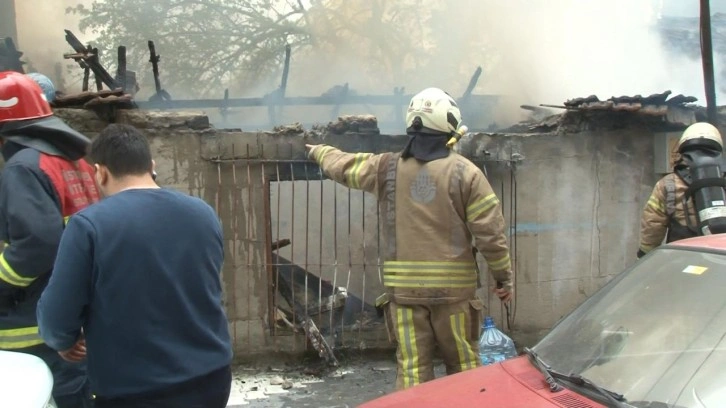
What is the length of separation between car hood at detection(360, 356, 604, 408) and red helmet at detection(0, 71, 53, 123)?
187 centimetres

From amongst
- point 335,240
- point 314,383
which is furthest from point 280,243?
point 314,383

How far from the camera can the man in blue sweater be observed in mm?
2027

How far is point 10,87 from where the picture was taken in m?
2.79

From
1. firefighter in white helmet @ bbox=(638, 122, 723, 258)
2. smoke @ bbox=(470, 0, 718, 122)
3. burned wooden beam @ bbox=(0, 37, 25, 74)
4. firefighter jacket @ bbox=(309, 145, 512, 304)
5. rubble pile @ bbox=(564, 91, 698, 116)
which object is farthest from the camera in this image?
smoke @ bbox=(470, 0, 718, 122)

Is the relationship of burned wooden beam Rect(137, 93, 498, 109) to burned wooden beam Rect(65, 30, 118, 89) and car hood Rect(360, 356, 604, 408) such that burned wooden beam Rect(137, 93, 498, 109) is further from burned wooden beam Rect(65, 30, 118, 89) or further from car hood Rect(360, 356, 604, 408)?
car hood Rect(360, 356, 604, 408)

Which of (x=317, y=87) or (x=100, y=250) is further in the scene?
(x=317, y=87)

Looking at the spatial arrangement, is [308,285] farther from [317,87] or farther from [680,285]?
[317,87]

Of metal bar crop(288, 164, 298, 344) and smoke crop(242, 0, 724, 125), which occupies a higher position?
smoke crop(242, 0, 724, 125)

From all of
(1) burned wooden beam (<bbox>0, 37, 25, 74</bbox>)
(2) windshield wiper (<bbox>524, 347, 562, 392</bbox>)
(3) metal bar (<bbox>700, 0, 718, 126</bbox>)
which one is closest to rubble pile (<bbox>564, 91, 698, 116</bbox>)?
(3) metal bar (<bbox>700, 0, 718, 126</bbox>)

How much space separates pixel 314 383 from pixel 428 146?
7.49 ft

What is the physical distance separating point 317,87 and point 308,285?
691 centimetres

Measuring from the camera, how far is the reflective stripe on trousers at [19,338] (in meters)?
2.59

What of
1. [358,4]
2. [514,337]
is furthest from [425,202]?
[358,4]

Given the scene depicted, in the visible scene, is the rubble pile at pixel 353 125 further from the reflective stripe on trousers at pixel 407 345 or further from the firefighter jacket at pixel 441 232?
the reflective stripe on trousers at pixel 407 345
